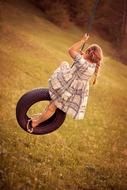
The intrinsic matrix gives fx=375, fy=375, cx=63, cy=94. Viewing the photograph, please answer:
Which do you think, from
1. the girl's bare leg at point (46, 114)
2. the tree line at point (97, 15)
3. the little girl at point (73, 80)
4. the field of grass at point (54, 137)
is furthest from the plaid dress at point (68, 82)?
the tree line at point (97, 15)

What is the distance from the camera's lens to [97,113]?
14734mm

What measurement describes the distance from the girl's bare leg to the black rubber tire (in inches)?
4.0

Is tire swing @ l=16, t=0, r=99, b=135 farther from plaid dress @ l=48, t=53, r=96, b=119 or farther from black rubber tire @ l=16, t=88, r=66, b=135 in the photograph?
plaid dress @ l=48, t=53, r=96, b=119

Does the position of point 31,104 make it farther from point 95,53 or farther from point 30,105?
point 95,53

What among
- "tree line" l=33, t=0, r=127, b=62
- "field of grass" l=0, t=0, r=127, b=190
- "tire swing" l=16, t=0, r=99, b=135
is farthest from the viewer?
"tree line" l=33, t=0, r=127, b=62

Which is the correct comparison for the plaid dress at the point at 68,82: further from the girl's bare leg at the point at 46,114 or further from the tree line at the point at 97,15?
the tree line at the point at 97,15

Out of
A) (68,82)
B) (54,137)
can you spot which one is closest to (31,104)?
(68,82)

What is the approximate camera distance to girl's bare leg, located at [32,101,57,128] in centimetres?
657

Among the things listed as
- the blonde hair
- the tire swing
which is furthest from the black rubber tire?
the blonde hair

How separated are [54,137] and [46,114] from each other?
399 cm

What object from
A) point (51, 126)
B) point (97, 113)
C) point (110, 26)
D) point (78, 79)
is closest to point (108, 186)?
point (51, 126)

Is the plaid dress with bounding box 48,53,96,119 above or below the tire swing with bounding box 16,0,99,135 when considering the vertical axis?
above

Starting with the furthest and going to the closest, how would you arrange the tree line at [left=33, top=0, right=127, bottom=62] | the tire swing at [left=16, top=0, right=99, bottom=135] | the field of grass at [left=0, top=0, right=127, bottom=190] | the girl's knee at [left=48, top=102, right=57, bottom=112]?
1. the tree line at [left=33, top=0, right=127, bottom=62]
2. the field of grass at [left=0, top=0, right=127, bottom=190]
3. the girl's knee at [left=48, top=102, right=57, bottom=112]
4. the tire swing at [left=16, top=0, right=99, bottom=135]

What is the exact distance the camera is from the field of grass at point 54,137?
8.01m
